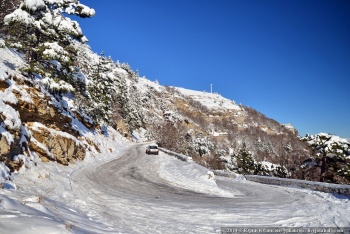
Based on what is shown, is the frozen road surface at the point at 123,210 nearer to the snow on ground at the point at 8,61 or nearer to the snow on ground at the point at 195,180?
the snow on ground at the point at 195,180

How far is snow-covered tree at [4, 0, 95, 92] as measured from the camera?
17.2 meters

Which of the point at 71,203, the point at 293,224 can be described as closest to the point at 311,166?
the point at 293,224

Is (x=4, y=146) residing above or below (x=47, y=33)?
below

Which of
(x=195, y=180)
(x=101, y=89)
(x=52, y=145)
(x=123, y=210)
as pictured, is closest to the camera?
(x=123, y=210)

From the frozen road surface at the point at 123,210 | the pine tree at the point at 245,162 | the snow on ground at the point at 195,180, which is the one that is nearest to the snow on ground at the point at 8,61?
the frozen road surface at the point at 123,210

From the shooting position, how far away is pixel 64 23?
19.2 meters

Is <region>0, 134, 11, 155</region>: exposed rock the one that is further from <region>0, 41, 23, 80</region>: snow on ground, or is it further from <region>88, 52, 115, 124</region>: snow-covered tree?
<region>88, 52, 115, 124</region>: snow-covered tree

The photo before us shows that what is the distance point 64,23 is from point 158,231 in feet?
57.2

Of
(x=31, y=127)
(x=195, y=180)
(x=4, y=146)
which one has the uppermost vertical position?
(x=31, y=127)

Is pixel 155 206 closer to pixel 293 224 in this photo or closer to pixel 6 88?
pixel 293 224

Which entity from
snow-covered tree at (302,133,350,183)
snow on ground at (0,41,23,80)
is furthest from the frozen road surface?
snow-covered tree at (302,133,350,183)

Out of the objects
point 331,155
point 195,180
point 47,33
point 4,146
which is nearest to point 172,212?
point 4,146

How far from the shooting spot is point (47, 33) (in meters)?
18.4

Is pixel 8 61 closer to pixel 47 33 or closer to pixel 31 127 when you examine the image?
pixel 47 33
